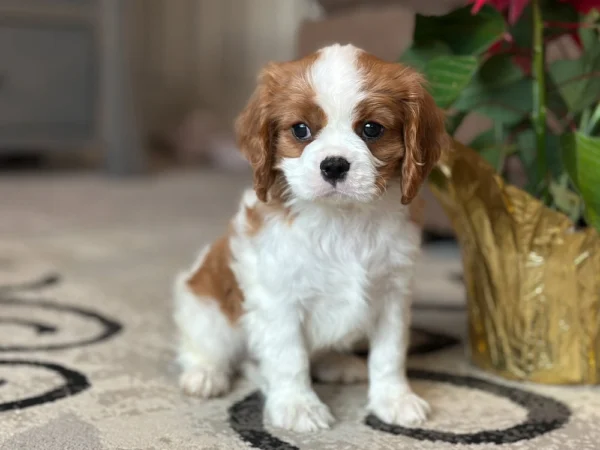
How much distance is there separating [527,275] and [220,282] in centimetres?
49

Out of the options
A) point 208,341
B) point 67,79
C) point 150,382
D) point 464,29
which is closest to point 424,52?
point 464,29

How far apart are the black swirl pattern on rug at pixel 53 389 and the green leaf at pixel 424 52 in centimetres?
72

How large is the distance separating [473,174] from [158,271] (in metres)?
0.97

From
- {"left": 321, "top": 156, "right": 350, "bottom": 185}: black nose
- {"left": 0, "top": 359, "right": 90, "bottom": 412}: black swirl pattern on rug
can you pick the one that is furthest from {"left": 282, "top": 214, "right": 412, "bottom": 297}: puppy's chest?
{"left": 0, "top": 359, "right": 90, "bottom": 412}: black swirl pattern on rug

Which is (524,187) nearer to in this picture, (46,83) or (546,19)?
(546,19)

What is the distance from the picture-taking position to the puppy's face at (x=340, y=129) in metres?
1.04

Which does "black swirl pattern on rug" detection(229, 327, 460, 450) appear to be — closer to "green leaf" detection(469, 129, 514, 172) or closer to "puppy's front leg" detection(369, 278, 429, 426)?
"puppy's front leg" detection(369, 278, 429, 426)

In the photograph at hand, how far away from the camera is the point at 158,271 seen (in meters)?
1.97

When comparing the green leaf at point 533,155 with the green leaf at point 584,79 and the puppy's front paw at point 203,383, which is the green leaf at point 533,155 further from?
the puppy's front paw at point 203,383

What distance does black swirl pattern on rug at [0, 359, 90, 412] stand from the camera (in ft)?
3.70

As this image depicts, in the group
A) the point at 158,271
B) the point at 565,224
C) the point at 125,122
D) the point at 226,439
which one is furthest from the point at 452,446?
the point at 125,122

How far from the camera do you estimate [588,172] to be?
1116 millimetres

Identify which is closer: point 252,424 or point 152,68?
point 252,424

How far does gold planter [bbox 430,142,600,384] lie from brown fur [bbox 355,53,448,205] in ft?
0.47
